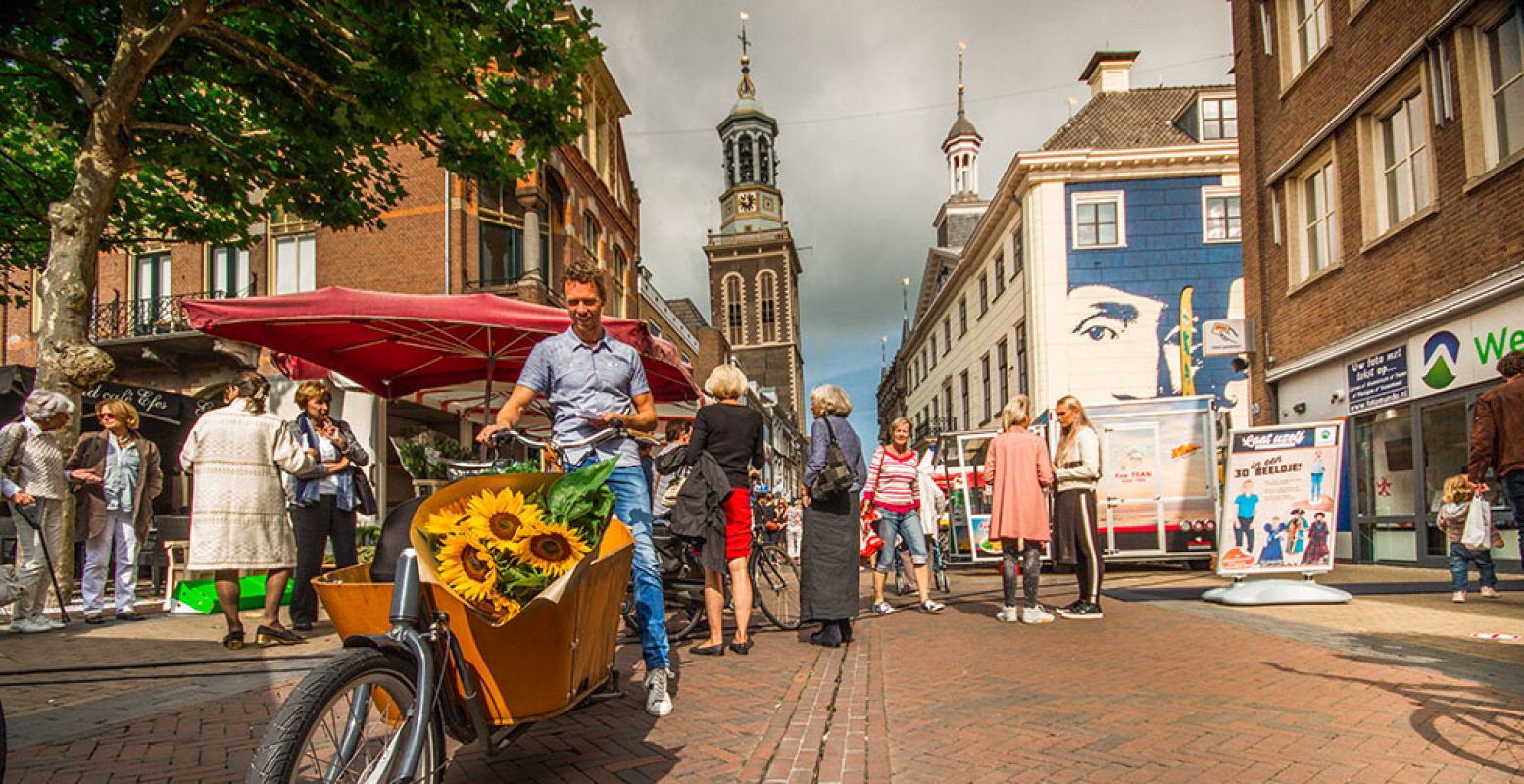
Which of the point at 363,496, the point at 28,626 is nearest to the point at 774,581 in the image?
the point at 363,496

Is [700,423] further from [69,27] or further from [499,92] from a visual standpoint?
[69,27]

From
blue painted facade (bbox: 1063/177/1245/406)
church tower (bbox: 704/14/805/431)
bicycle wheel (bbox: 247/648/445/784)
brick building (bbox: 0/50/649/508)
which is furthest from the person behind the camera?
church tower (bbox: 704/14/805/431)

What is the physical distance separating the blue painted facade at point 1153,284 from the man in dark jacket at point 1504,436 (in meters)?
21.7

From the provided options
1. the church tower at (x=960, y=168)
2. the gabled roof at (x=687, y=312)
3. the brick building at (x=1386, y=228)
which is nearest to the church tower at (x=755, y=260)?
the gabled roof at (x=687, y=312)

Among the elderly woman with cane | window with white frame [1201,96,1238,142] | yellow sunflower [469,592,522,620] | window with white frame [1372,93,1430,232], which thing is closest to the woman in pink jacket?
yellow sunflower [469,592,522,620]

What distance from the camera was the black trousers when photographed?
21.5ft

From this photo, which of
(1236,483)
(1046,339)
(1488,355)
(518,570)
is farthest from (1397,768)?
(1046,339)

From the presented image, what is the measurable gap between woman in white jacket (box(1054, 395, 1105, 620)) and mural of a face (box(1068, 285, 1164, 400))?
65.2 ft

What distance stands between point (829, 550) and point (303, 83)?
21.8 feet

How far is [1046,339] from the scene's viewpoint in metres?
26.3

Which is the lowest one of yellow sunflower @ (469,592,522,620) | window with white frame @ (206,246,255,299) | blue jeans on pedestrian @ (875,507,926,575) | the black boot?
the black boot

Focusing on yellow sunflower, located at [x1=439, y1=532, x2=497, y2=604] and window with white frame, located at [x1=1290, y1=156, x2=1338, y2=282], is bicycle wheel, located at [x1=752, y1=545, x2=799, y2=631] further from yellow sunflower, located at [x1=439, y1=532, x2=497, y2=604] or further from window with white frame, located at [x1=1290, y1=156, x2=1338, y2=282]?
window with white frame, located at [x1=1290, y1=156, x2=1338, y2=282]

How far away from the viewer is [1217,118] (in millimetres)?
26875

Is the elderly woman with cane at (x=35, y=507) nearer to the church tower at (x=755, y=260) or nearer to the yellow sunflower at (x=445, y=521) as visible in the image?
the yellow sunflower at (x=445, y=521)
